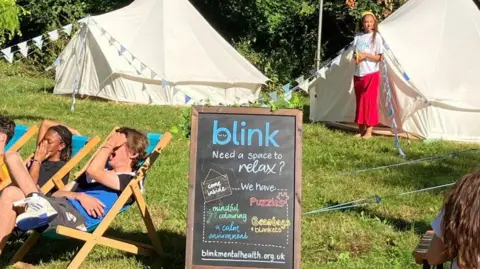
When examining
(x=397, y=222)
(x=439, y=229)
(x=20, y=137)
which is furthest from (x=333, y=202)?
(x=439, y=229)

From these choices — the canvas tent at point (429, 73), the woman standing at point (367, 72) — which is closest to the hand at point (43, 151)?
the woman standing at point (367, 72)

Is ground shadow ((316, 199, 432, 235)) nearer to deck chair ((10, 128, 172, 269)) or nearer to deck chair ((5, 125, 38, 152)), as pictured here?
deck chair ((10, 128, 172, 269))

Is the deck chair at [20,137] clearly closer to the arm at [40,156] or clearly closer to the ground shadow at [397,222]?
the arm at [40,156]

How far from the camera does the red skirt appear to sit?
10406 millimetres

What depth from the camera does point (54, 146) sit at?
18.7ft

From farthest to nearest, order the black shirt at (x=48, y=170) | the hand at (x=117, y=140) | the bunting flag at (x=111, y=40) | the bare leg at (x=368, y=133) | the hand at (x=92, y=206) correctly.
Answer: the bunting flag at (x=111, y=40) < the bare leg at (x=368, y=133) < the black shirt at (x=48, y=170) < the hand at (x=117, y=140) < the hand at (x=92, y=206)

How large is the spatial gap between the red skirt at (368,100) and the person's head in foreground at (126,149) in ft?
18.5

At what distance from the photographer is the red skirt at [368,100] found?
10.4 meters

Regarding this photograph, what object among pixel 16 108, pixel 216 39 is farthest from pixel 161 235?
pixel 216 39

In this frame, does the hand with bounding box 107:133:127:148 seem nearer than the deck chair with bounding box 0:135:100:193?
Yes

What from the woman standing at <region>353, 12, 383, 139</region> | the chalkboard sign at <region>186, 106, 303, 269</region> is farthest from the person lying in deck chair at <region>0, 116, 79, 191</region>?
the woman standing at <region>353, 12, 383, 139</region>

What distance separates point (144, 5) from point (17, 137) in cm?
965

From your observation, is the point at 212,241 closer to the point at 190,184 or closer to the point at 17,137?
the point at 190,184

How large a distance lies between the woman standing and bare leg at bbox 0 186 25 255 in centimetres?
632
